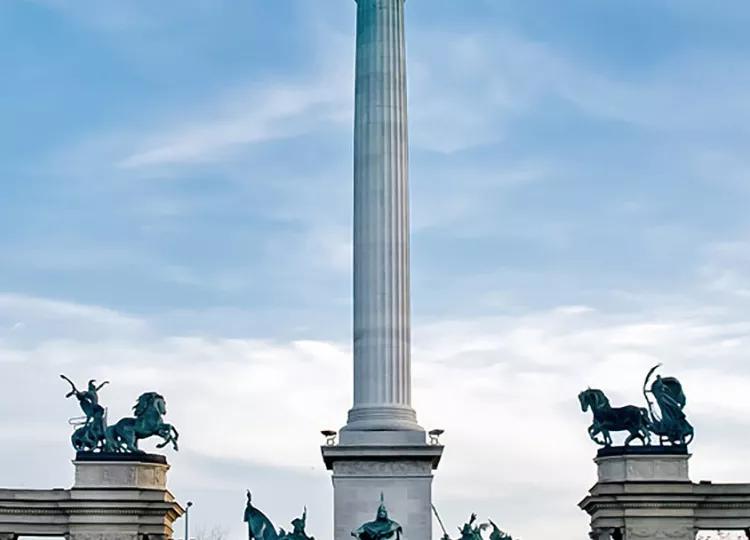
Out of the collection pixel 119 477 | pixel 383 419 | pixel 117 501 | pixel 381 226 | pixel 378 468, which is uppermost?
pixel 381 226

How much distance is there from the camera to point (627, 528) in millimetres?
65062

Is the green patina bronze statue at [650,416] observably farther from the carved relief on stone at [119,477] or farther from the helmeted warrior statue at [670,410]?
the carved relief on stone at [119,477]

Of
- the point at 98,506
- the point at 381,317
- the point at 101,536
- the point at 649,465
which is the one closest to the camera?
the point at 381,317

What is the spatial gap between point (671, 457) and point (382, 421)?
69.8 ft

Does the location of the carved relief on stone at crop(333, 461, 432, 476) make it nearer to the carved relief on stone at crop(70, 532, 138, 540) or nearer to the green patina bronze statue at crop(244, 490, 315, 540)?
the green patina bronze statue at crop(244, 490, 315, 540)

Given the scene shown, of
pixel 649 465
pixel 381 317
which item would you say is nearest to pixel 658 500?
pixel 649 465

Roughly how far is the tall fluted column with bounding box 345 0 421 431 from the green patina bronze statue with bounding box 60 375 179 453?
65.9ft

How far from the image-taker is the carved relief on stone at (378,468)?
164ft

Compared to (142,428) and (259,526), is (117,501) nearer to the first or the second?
(142,428)

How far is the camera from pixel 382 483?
49.9 m

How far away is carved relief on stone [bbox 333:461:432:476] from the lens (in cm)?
4991

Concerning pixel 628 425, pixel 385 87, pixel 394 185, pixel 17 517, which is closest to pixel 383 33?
pixel 385 87

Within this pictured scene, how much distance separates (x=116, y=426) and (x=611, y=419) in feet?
78.1

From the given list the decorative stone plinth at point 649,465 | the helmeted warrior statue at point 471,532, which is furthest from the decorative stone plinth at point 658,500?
the helmeted warrior statue at point 471,532
